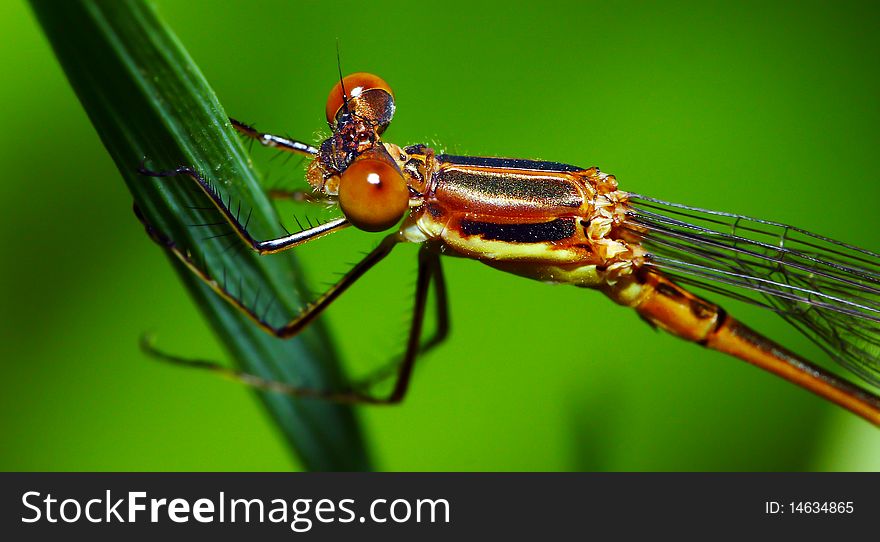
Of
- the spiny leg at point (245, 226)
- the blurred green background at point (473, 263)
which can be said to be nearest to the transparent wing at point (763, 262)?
the blurred green background at point (473, 263)

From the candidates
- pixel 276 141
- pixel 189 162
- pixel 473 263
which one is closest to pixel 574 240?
pixel 473 263

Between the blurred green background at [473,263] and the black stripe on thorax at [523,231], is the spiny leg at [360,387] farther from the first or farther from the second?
the black stripe on thorax at [523,231]

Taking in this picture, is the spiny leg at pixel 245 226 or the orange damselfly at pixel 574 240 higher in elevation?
the orange damselfly at pixel 574 240

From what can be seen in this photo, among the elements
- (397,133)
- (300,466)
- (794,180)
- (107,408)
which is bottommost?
(300,466)

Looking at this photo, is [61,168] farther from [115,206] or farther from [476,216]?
[476,216]

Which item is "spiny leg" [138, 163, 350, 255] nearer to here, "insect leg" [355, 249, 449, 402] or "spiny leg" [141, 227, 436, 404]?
"spiny leg" [141, 227, 436, 404]

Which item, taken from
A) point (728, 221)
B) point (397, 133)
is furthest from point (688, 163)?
point (397, 133)
